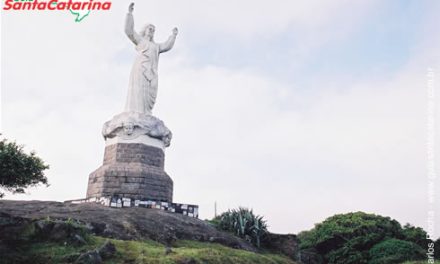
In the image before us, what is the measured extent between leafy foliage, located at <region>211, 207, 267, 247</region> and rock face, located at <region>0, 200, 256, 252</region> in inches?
29.2

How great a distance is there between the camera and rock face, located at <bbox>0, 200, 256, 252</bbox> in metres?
13.1

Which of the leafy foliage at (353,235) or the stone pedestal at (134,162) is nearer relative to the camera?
the stone pedestal at (134,162)

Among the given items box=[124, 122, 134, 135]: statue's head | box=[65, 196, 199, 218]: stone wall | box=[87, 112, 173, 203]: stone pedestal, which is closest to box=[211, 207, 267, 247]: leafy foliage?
box=[65, 196, 199, 218]: stone wall

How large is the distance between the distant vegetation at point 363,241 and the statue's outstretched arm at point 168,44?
35.8 ft

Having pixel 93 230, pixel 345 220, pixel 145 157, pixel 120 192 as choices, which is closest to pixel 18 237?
pixel 93 230

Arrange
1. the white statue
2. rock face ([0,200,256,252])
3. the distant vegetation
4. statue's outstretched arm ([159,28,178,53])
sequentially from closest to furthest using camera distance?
rock face ([0,200,256,252]) → the white statue → the distant vegetation → statue's outstretched arm ([159,28,178,53])

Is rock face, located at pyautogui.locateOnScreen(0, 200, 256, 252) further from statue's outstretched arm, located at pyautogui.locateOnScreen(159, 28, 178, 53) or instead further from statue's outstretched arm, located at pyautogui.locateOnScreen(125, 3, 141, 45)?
statue's outstretched arm, located at pyautogui.locateOnScreen(159, 28, 178, 53)

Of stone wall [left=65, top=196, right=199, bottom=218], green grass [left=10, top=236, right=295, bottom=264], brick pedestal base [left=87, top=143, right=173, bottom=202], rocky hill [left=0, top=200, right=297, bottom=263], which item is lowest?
green grass [left=10, top=236, right=295, bottom=264]

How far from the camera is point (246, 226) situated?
16.6m

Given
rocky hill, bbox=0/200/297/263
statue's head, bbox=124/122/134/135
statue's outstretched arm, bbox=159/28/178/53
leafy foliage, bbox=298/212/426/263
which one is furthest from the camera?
leafy foliage, bbox=298/212/426/263

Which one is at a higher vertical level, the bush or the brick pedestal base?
the brick pedestal base

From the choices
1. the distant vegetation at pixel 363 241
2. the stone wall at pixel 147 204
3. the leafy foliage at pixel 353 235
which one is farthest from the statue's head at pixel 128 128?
the leafy foliage at pixel 353 235

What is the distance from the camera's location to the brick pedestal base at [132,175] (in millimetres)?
17609

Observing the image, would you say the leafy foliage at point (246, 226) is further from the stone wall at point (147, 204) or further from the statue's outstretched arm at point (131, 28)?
the statue's outstretched arm at point (131, 28)
